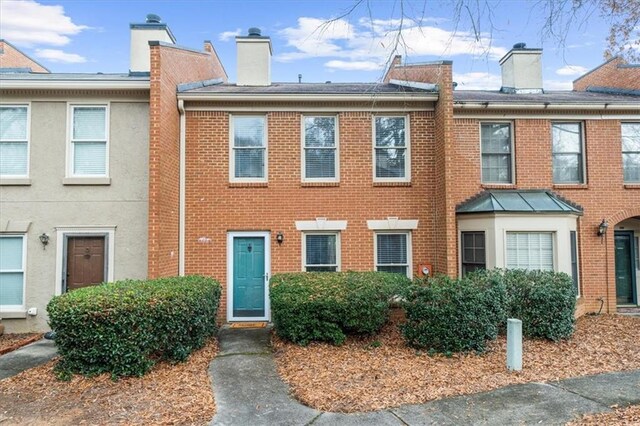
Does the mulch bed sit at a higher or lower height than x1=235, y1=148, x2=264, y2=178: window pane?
lower

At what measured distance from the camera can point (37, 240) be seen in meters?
8.77

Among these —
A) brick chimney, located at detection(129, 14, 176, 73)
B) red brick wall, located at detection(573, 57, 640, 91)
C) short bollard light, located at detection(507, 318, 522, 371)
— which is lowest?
short bollard light, located at detection(507, 318, 522, 371)

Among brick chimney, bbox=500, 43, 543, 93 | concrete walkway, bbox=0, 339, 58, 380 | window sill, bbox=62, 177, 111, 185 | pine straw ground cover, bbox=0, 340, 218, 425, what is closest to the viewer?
pine straw ground cover, bbox=0, 340, 218, 425

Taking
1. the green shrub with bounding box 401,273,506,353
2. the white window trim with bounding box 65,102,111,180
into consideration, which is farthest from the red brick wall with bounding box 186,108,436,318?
the green shrub with bounding box 401,273,506,353

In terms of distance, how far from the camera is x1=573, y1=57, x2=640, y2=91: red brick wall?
1180cm

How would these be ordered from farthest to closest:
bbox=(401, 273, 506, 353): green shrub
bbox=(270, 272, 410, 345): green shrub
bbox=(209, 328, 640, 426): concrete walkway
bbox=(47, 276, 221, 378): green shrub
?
1. bbox=(270, 272, 410, 345): green shrub
2. bbox=(401, 273, 506, 353): green shrub
3. bbox=(47, 276, 221, 378): green shrub
4. bbox=(209, 328, 640, 426): concrete walkway

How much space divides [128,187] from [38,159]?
2.11m

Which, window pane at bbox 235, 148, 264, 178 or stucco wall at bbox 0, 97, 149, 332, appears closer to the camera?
stucco wall at bbox 0, 97, 149, 332

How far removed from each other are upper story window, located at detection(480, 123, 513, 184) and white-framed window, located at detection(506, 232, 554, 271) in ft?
5.50

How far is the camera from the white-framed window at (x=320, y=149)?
31.7 ft

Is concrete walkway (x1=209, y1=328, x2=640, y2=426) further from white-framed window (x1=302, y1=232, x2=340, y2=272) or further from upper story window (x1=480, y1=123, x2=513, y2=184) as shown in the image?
upper story window (x1=480, y1=123, x2=513, y2=184)

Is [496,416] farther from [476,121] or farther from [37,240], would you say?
[37,240]

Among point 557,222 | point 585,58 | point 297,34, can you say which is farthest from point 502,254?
point 297,34

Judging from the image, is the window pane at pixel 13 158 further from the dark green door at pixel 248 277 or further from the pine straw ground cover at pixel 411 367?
the pine straw ground cover at pixel 411 367
